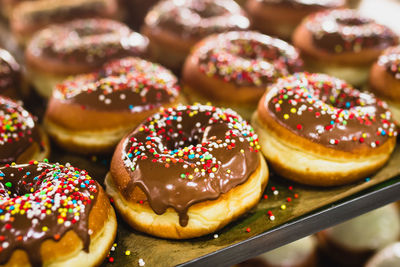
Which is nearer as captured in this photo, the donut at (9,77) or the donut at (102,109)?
the donut at (102,109)

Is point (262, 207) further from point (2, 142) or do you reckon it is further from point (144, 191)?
point (2, 142)

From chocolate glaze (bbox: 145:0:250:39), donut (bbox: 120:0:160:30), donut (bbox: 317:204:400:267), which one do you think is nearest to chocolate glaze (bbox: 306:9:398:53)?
chocolate glaze (bbox: 145:0:250:39)

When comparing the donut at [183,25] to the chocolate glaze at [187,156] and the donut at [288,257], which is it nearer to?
the chocolate glaze at [187,156]

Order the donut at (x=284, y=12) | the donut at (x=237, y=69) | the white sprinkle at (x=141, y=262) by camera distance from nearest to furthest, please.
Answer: the white sprinkle at (x=141, y=262)
the donut at (x=237, y=69)
the donut at (x=284, y=12)

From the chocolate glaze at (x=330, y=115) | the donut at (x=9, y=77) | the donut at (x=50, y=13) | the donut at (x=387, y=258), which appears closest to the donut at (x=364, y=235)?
the donut at (x=387, y=258)

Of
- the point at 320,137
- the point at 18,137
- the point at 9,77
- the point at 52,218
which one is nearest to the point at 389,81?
the point at 320,137

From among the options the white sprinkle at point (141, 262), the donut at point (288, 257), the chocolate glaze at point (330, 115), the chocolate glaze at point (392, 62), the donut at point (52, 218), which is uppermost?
the chocolate glaze at point (392, 62)

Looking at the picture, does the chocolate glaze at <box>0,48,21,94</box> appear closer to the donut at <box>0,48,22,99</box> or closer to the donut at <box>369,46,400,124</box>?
the donut at <box>0,48,22,99</box>

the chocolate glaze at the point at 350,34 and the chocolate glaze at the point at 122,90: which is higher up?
the chocolate glaze at the point at 350,34
